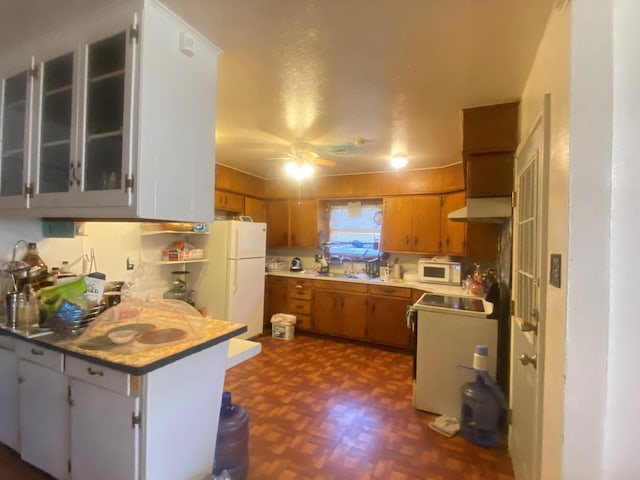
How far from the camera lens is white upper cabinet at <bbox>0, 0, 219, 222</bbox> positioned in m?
1.33

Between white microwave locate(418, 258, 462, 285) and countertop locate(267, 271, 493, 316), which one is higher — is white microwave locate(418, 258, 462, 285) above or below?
above

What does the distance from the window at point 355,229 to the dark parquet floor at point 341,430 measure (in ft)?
5.52

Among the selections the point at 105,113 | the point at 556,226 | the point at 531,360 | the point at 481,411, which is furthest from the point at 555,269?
the point at 105,113

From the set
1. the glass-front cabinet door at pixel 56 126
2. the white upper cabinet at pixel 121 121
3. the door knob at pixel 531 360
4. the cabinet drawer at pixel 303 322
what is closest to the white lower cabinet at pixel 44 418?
the white upper cabinet at pixel 121 121

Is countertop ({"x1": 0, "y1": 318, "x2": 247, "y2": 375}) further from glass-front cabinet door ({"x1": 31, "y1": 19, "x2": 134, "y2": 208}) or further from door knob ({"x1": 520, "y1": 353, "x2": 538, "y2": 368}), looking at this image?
door knob ({"x1": 520, "y1": 353, "x2": 538, "y2": 368})

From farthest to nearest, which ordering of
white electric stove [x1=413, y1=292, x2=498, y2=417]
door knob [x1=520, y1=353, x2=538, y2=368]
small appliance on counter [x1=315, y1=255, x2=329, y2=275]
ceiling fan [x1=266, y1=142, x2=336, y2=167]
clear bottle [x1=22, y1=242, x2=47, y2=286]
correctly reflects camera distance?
small appliance on counter [x1=315, y1=255, x2=329, y2=275] → ceiling fan [x1=266, y1=142, x2=336, y2=167] → white electric stove [x1=413, y1=292, x2=498, y2=417] → clear bottle [x1=22, y1=242, x2=47, y2=286] → door knob [x1=520, y1=353, x2=538, y2=368]

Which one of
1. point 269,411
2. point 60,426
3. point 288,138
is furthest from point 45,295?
point 288,138

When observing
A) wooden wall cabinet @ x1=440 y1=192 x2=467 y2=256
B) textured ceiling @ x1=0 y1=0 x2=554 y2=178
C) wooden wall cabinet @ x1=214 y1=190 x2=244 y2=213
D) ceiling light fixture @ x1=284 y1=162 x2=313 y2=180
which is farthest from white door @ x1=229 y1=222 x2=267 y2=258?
wooden wall cabinet @ x1=440 y1=192 x2=467 y2=256

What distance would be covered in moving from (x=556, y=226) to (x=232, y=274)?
11.0 feet

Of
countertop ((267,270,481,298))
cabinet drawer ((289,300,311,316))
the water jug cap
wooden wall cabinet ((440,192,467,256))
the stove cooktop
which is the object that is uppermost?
wooden wall cabinet ((440,192,467,256))

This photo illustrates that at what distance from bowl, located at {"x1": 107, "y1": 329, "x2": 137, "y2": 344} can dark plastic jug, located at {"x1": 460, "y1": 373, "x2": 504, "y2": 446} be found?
87.0 inches

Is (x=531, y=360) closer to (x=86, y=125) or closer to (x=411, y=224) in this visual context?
(x=86, y=125)

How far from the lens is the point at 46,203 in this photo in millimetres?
1634

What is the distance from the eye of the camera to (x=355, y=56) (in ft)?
5.27
